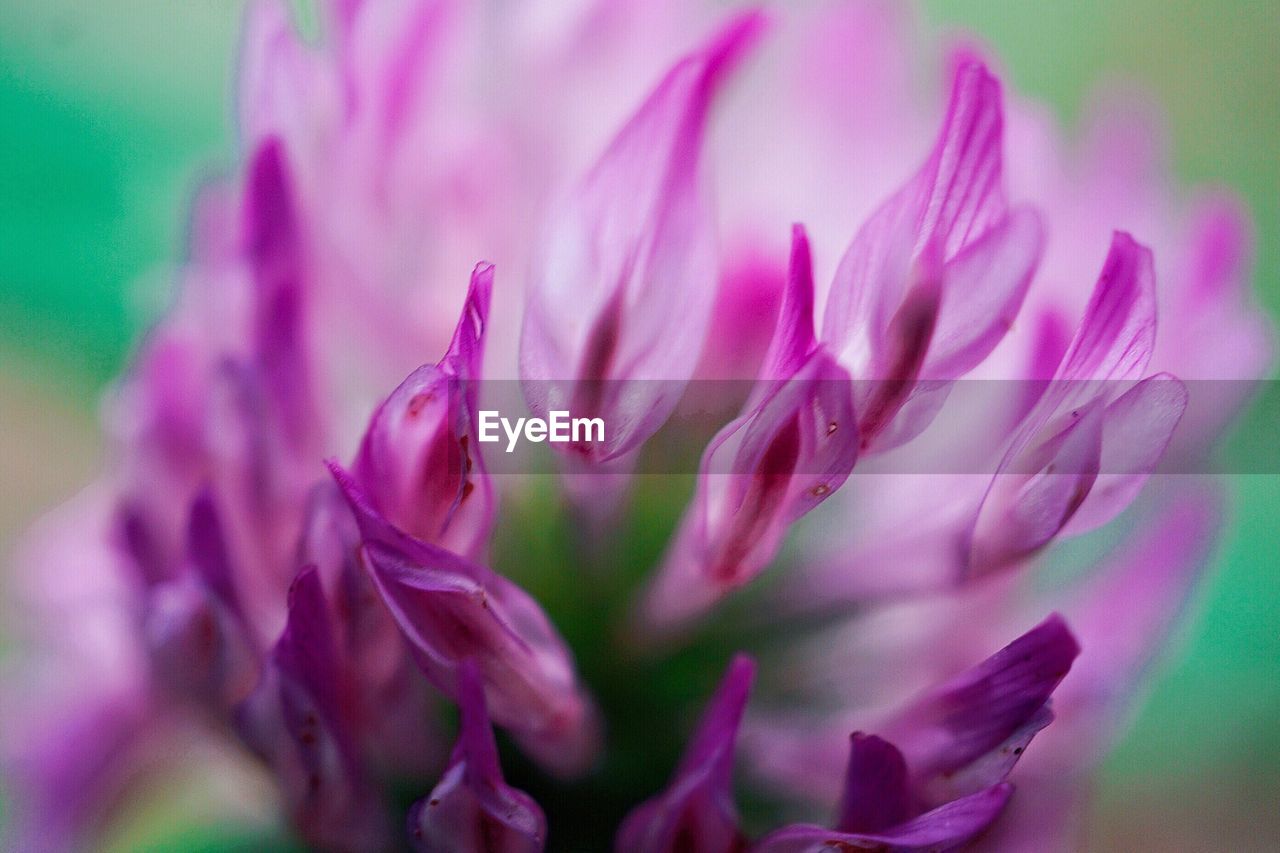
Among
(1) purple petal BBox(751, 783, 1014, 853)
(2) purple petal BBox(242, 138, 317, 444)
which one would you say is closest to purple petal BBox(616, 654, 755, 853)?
(1) purple petal BBox(751, 783, 1014, 853)

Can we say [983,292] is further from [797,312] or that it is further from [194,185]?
[194,185]

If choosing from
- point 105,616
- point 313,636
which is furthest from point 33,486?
point 313,636

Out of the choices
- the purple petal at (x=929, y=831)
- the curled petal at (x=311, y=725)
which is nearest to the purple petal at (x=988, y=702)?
the purple petal at (x=929, y=831)

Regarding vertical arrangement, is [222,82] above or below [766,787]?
above

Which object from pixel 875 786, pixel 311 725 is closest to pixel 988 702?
pixel 875 786

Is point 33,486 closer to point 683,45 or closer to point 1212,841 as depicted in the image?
point 683,45
